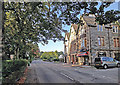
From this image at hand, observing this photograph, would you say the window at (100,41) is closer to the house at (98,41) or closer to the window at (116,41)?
the house at (98,41)

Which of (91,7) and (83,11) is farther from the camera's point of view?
(83,11)

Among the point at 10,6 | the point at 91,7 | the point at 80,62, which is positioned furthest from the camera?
the point at 80,62

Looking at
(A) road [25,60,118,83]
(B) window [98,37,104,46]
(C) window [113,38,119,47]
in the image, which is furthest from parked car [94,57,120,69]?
(C) window [113,38,119,47]

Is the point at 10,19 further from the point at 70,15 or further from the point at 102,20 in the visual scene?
the point at 102,20

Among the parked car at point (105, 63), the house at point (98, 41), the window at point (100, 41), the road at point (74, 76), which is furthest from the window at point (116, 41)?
the road at point (74, 76)

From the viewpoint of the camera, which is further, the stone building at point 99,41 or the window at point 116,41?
the window at point 116,41

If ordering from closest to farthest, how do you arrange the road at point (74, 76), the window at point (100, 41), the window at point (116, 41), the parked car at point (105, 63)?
1. the road at point (74, 76)
2. the parked car at point (105, 63)
3. the window at point (100, 41)
4. the window at point (116, 41)

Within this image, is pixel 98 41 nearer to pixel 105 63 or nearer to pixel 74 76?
pixel 105 63

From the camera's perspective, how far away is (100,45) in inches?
1101

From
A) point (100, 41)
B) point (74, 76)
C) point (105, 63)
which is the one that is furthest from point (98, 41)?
point (74, 76)

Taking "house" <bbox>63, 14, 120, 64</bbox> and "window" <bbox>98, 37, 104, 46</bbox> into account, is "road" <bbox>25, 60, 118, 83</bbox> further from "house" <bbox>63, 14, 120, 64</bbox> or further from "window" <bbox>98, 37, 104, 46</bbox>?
"window" <bbox>98, 37, 104, 46</bbox>

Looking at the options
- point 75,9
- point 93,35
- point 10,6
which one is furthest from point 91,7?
point 93,35

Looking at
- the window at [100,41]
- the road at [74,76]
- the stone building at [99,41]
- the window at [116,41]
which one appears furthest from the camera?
the window at [116,41]

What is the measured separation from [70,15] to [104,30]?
2461cm
